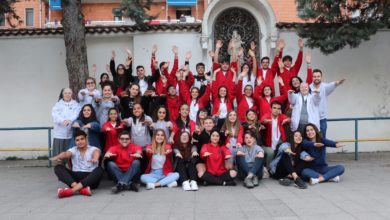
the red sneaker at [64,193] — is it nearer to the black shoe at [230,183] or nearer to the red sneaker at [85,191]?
the red sneaker at [85,191]

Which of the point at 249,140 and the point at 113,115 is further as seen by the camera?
the point at 113,115

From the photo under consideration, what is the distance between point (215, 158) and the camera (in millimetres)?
6871

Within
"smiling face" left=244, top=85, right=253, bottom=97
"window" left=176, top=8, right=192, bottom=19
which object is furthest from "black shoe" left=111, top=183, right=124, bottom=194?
"window" left=176, top=8, right=192, bottom=19

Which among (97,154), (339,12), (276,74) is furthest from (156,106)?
(339,12)

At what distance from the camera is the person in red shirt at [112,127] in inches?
279

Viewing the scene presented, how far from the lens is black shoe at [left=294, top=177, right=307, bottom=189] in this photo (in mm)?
6457

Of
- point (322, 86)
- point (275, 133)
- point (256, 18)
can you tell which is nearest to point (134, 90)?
point (275, 133)

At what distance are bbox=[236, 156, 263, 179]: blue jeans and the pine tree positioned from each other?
3.53m

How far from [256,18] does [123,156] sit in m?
5.57

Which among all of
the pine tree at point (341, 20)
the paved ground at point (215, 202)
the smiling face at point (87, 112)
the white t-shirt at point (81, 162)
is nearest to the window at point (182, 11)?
the pine tree at point (341, 20)

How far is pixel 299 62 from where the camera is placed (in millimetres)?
8391

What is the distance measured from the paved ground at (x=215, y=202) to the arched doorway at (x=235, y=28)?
460cm

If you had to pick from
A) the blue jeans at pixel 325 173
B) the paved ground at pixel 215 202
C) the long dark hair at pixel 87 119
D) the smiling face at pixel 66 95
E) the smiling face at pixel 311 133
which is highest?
the smiling face at pixel 66 95

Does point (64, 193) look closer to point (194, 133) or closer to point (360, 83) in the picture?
point (194, 133)
